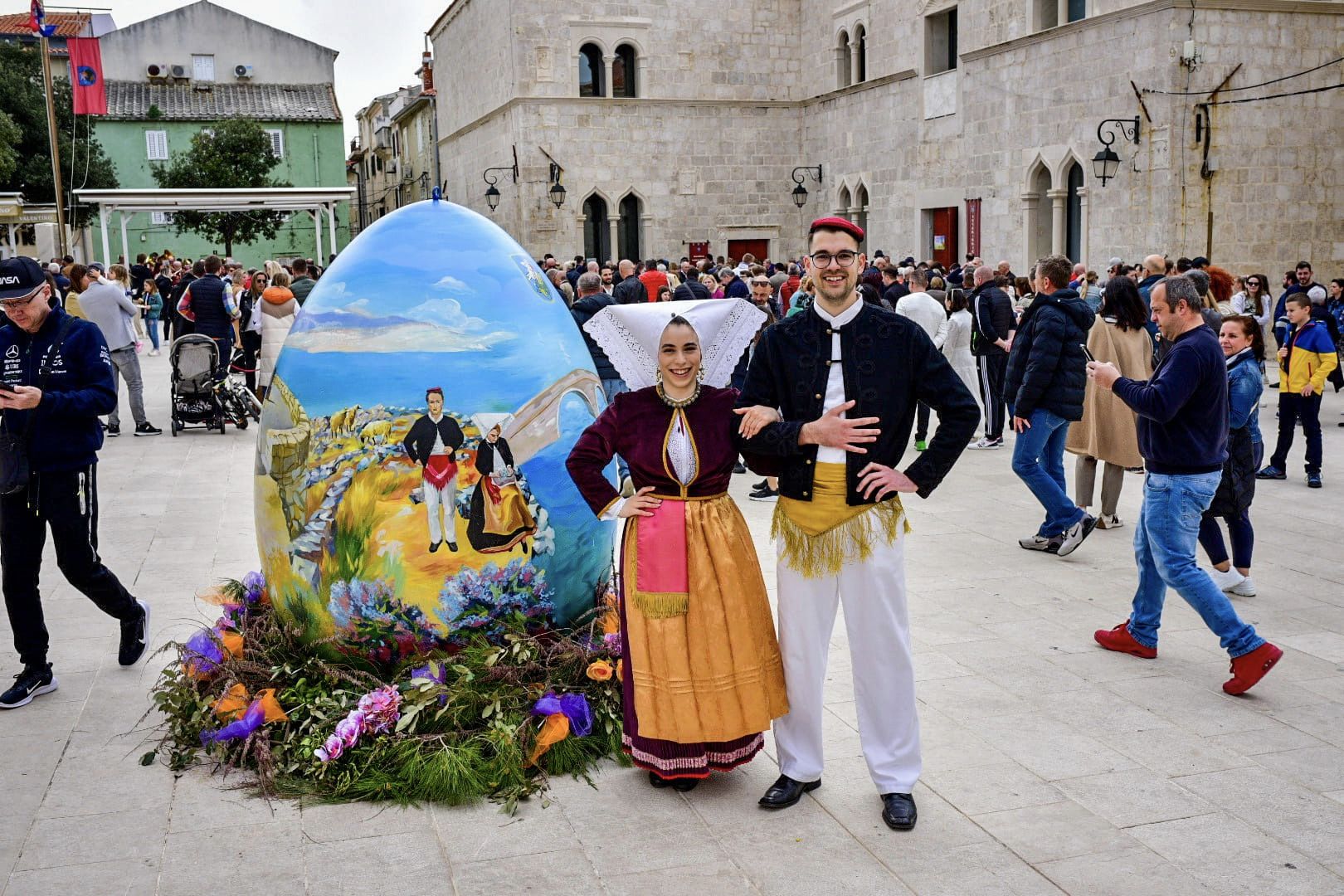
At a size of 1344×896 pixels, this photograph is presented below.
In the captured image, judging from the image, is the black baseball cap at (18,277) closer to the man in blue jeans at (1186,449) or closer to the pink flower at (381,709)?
the pink flower at (381,709)

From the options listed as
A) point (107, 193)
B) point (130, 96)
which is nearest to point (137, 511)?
point (107, 193)

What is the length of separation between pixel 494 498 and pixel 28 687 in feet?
7.80

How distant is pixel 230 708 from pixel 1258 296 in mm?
14696

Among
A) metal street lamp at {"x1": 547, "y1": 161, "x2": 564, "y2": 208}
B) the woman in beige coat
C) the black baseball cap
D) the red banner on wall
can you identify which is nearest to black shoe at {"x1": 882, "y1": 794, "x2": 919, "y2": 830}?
the black baseball cap

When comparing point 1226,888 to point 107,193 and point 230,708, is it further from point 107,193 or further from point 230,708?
point 107,193

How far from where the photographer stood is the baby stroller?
1338cm

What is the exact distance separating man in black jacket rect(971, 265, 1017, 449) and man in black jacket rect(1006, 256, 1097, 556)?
364 cm

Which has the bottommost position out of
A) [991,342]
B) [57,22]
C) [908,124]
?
[991,342]

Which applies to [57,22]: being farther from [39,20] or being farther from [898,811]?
[898,811]

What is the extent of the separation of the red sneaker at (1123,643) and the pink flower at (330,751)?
3550 millimetres

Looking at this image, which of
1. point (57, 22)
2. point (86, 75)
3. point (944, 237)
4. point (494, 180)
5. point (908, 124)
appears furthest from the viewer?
point (57, 22)

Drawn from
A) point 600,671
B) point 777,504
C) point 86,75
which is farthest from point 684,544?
point 86,75

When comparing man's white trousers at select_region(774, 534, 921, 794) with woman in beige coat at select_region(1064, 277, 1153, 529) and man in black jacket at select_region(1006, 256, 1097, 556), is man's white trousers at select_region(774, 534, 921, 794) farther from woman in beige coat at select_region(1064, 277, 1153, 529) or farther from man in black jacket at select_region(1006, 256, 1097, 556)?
woman in beige coat at select_region(1064, 277, 1153, 529)

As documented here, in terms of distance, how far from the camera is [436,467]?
4.80 m
